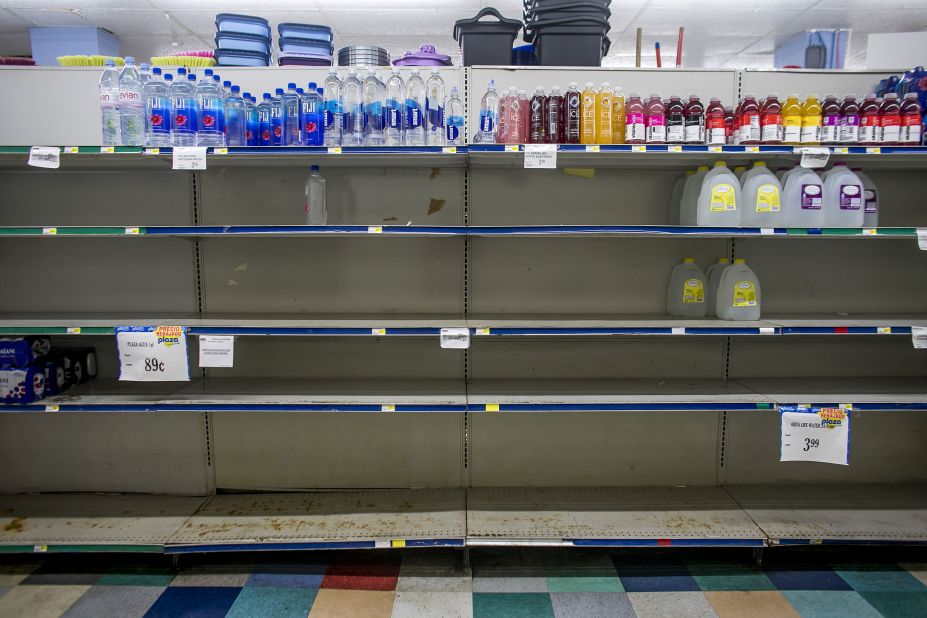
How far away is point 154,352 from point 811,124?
2803 millimetres

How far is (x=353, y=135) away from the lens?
2.39m

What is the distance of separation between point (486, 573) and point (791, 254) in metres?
2.06

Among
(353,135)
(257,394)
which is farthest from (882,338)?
(257,394)

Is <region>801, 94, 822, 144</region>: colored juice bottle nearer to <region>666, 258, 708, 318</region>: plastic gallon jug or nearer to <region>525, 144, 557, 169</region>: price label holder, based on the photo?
<region>666, 258, 708, 318</region>: plastic gallon jug

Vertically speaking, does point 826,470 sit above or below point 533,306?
below

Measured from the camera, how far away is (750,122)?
7.67ft

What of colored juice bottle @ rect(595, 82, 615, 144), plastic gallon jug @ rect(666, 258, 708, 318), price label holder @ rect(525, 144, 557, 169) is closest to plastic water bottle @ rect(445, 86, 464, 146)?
price label holder @ rect(525, 144, 557, 169)

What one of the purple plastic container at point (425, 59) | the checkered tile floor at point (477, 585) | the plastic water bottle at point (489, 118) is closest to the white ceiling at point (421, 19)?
the purple plastic container at point (425, 59)

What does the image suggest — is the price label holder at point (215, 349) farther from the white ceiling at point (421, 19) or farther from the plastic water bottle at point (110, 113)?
the white ceiling at point (421, 19)

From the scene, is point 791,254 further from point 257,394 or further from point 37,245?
point 37,245

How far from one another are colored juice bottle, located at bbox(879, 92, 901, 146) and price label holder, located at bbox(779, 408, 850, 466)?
1105 mm

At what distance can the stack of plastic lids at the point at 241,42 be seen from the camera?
2709 mm

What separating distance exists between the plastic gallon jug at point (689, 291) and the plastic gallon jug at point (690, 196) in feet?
0.61

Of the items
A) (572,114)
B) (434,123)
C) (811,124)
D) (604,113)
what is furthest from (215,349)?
(811,124)
